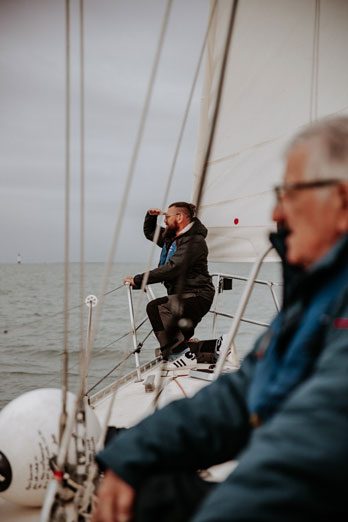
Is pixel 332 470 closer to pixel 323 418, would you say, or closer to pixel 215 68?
pixel 323 418

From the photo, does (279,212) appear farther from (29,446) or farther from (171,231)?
(171,231)

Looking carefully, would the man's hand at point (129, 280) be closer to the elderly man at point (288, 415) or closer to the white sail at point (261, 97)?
the white sail at point (261, 97)

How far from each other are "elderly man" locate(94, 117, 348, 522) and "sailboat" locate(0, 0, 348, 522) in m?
2.24

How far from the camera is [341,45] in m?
3.51

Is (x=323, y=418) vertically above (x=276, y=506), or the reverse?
(x=323, y=418)

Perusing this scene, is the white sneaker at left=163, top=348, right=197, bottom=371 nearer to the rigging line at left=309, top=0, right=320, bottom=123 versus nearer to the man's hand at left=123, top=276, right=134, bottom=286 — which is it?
the man's hand at left=123, top=276, right=134, bottom=286

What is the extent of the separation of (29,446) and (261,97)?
10.1 feet

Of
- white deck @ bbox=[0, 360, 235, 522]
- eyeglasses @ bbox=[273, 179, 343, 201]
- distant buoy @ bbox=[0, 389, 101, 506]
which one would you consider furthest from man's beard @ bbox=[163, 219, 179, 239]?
eyeglasses @ bbox=[273, 179, 343, 201]

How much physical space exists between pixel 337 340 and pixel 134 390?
3.04 meters

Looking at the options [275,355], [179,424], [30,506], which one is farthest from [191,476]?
[30,506]

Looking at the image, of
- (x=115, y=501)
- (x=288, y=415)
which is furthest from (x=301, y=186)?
(x=115, y=501)

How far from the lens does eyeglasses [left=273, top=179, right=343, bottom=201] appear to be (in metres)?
0.91

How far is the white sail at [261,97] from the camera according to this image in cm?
360

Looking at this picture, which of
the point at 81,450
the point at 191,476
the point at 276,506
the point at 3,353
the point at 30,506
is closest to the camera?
the point at 276,506
